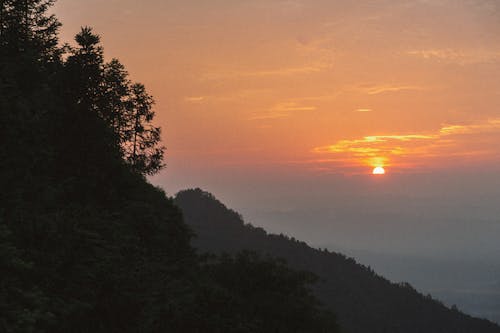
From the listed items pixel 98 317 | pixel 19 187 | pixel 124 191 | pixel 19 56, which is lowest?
pixel 98 317

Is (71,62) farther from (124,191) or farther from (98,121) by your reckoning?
(124,191)

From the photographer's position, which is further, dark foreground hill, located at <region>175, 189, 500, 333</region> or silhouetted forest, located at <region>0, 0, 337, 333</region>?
dark foreground hill, located at <region>175, 189, 500, 333</region>

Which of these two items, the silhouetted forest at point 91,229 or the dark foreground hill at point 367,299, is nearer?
the silhouetted forest at point 91,229

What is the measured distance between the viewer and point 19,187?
24.6 m

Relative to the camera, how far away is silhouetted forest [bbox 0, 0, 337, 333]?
20.8 metres

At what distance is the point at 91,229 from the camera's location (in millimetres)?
26984

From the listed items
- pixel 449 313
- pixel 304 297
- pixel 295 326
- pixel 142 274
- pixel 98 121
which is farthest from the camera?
pixel 449 313

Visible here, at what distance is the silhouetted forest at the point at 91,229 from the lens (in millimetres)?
20750

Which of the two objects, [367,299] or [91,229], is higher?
[367,299]

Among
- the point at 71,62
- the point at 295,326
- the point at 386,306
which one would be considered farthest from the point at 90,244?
the point at 386,306

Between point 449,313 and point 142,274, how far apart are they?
19282 cm

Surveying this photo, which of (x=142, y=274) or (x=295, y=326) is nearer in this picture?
(x=142, y=274)

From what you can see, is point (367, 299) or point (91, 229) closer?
point (91, 229)

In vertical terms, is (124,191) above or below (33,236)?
above
